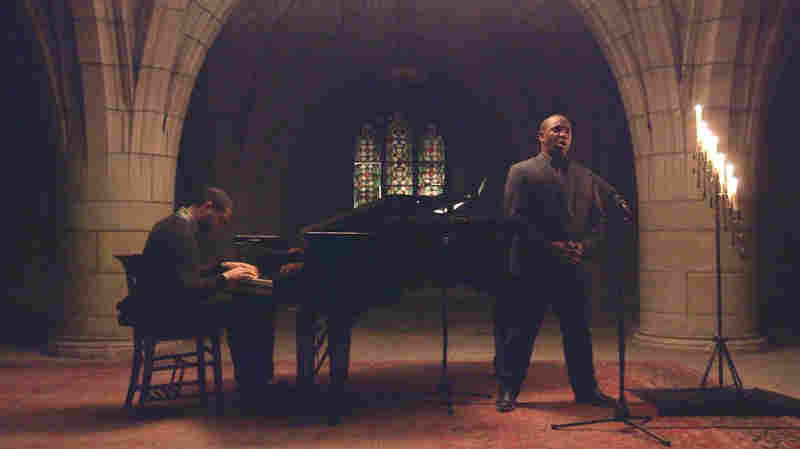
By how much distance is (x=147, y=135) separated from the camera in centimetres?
666

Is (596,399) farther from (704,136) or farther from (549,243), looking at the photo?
(704,136)

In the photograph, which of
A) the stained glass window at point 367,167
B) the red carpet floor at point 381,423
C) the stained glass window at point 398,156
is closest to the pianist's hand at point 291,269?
the red carpet floor at point 381,423

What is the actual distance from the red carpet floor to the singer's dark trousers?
23cm

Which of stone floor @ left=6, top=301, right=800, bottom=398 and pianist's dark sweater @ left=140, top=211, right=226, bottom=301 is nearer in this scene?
pianist's dark sweater @ left=140, top=211, right=226, bottom=301

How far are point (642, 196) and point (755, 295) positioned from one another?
134 cm

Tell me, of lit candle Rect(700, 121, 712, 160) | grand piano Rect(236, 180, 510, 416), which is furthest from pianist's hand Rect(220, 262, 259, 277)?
lit candle Rect(700, 121, 712, 160)

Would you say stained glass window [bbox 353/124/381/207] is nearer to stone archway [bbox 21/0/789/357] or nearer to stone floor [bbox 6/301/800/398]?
stone floor [bbox 6/301/800/398]

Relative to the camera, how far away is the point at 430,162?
1336 centimetres

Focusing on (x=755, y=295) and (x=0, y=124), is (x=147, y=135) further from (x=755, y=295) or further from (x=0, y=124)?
(x=755, y=295)

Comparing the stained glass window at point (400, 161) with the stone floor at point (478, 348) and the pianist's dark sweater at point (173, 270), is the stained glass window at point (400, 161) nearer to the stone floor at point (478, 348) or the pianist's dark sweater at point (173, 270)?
the stone floor at point (478, 348)

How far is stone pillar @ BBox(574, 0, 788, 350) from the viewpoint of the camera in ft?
21.6

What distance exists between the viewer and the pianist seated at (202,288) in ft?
14.1

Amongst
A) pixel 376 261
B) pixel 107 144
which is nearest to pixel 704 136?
pixel 376 261

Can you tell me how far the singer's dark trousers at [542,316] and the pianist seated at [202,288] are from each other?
1.43 m
